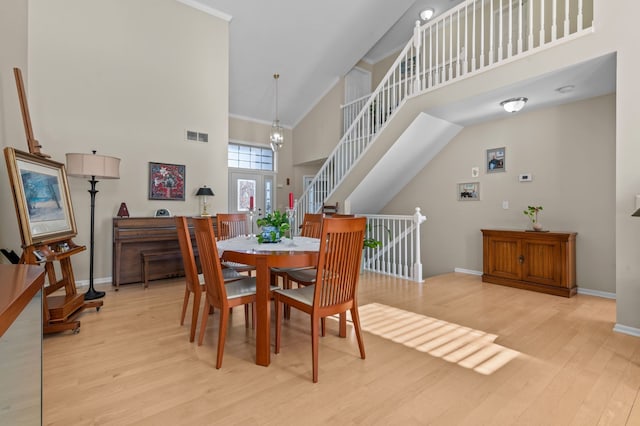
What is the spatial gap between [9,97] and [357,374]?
4.39 metres

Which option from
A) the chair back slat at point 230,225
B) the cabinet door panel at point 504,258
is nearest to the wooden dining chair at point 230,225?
the chair back slat at point 230,225

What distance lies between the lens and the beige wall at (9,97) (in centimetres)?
322

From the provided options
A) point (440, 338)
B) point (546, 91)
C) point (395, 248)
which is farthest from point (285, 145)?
point (440, 338)

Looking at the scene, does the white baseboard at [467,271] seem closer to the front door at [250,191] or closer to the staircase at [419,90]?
the staircase at [419,90]

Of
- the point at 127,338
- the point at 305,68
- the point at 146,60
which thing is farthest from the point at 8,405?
the point at 305,68

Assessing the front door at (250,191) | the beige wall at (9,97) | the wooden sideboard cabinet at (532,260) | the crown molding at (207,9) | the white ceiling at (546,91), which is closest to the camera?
the white ceiling at (546,91)

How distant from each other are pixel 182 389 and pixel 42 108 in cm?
402

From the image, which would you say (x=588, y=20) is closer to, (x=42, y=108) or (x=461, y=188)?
(x=461, y=188)

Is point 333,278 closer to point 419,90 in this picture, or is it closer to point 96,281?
point 419,90

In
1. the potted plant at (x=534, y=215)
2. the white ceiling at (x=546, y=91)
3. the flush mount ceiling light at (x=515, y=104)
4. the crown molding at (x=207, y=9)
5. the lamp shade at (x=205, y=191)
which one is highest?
the crown molding at (x=207, y=9)

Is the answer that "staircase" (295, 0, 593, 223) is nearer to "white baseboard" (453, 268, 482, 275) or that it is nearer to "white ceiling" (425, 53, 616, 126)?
"white ceiling" (425, 53, 616, 126)

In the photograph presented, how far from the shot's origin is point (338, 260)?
199 cm

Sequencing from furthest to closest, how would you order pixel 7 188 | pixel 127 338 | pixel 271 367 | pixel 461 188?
1. pixel 461 188
2. pixel 7 188
3. pixel 127 338
4. pixel 271 367

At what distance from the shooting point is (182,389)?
70.2 inches
